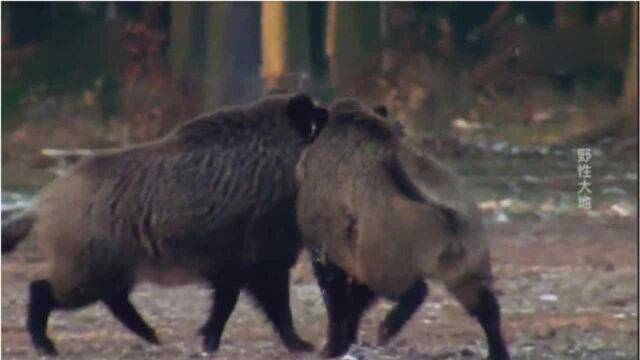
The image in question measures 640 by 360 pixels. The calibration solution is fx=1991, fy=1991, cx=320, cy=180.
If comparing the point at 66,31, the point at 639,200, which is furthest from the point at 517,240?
the point at 66,31

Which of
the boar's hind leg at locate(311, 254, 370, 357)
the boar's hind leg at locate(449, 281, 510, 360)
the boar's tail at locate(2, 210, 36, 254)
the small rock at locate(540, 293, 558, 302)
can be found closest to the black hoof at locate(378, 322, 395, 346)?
the boar's hind leg at locate(311, 254, 370, 357)

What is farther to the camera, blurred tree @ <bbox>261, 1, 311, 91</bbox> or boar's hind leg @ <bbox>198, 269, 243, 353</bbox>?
blurred tree @ <bbox>261, 1, 311, 91</bbox>

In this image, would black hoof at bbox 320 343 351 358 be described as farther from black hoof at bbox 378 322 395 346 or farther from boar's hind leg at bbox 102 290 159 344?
boar's hind leg at bbox 102 290 159 344

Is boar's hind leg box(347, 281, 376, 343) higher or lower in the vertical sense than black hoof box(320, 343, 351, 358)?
higher

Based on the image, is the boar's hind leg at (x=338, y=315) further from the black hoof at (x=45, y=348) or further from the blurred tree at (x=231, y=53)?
the blurred tree at (x=231, y=53)

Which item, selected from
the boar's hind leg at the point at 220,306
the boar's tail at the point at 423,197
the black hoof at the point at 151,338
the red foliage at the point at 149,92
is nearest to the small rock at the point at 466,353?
the boar's tail at the point at 423,197

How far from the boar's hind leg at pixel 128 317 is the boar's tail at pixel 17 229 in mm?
490

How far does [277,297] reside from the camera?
8906 mm

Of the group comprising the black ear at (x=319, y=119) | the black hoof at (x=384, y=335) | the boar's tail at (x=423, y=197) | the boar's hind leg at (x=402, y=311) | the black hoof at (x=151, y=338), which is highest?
the black ear at (x=319, y=119)

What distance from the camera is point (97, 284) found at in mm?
8711

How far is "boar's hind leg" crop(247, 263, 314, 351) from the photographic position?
8.80 metres

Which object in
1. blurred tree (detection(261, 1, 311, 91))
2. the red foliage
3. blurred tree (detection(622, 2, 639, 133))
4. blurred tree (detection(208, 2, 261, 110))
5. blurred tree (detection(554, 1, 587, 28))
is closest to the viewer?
blurred tree (detection(208, 2, 261, 110))

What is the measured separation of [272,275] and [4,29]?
14.1 m

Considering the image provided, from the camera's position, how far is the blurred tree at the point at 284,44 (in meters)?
18.8
